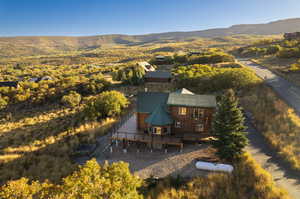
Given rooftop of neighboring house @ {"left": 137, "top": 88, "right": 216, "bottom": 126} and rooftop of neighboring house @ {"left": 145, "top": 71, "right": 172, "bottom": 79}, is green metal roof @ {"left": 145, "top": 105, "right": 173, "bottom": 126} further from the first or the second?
rooftop of neighboring house @ {"left": 145, "top": 71, "right": 172, "bottom": 79}

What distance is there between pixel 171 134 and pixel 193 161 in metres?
4.24

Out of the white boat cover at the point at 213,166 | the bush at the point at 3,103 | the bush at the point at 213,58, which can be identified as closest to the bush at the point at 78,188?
the white boat cover at the point at 213,166

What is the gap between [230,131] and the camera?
636 inches

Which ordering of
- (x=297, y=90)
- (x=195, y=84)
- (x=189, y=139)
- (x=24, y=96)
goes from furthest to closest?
(x=24, y=96) → (x=195, y=84) → (x=297, y=90) → (x=189, y=139)

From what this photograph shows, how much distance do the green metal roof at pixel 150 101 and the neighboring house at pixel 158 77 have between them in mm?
24269

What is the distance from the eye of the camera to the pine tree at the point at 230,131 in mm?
16156

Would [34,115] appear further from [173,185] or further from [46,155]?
[173,185]

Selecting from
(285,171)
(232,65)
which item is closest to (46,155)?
(285,171)

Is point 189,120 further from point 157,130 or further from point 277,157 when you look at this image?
point 277,157

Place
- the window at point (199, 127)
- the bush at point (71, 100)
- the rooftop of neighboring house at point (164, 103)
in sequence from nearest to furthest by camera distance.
→ the rooftop of neighboring house at point (164, 103), the window at point (199, 127), the bush at point (71, 100)

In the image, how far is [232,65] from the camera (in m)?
46.1

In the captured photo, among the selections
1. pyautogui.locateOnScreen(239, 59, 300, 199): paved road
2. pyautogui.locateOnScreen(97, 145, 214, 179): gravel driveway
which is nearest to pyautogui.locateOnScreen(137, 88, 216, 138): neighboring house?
pyautogui.locateOnScreen(97, 145, 214, 179): gravel driveway

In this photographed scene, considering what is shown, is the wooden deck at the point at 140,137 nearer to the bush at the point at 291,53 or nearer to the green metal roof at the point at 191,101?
the green metal roof at the point at 191,101

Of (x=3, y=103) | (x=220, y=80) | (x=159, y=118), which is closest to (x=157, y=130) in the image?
(x=159, y=118)
